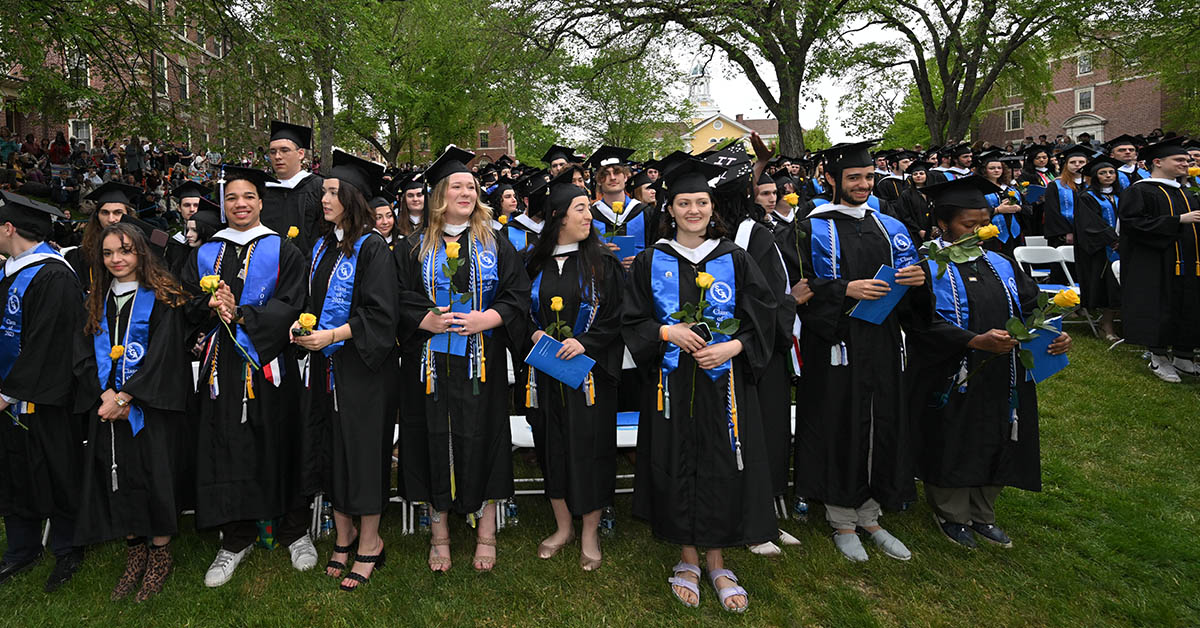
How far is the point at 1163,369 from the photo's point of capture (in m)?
6.71

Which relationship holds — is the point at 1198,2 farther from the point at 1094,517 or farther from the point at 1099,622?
the point at 1099,622

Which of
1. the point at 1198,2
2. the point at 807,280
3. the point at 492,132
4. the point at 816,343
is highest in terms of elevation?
the point at 492,132

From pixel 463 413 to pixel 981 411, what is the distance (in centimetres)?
286

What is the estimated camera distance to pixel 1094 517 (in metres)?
4.18

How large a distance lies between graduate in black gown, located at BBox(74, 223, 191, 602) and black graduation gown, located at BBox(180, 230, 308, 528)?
0.13 metres

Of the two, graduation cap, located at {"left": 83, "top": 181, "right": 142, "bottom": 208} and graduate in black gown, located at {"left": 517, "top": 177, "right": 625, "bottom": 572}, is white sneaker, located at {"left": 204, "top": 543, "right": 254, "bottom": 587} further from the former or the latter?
graduation cap, located at {"left": 83, "top": 181, "right": 142, "bottom": 208}

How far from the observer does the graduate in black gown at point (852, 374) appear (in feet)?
12.3

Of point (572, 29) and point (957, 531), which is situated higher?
point (572, 29)

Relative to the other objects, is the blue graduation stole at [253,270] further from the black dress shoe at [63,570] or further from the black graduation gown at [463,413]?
the black dress shoe at [63,570]

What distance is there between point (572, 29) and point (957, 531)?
16.6 metres

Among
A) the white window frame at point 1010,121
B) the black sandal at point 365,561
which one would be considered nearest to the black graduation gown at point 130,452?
the black sandal at point 365,561

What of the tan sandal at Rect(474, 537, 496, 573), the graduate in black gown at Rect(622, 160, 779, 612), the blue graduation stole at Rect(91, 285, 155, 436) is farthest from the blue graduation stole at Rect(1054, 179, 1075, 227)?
the blue graduation stole at Rect(91, 285, 155, 436)

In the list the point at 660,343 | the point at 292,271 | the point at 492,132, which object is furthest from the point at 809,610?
the point at 492,132

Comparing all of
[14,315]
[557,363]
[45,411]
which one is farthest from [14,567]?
[557,363]
